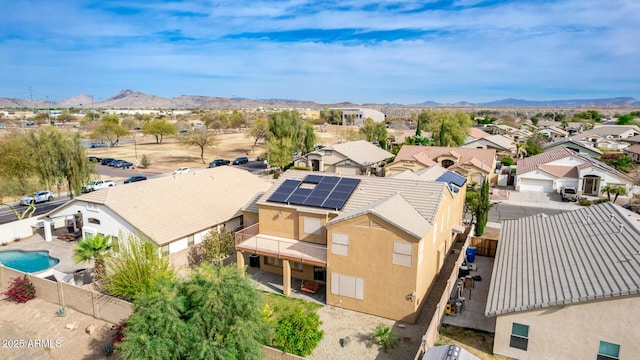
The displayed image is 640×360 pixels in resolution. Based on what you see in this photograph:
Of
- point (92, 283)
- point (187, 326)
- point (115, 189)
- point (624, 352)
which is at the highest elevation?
point (115, 189)

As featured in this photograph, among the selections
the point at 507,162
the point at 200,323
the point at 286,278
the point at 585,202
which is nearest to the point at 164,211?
the point at 286,278

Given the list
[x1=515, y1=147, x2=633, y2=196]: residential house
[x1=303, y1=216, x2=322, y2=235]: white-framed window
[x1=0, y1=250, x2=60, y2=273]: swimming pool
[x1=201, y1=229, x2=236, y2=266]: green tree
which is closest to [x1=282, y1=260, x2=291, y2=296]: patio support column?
[x1=303, y1=216, x2=322, y2=235]: white-framed window

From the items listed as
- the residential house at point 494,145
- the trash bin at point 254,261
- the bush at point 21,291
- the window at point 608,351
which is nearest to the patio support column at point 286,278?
the trash bin at point 254,261

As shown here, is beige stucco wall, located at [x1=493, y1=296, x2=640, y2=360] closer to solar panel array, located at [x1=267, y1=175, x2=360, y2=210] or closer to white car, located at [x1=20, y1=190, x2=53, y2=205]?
solar panel array, located at [x1=267, y1=175, x2=360, y2=210]

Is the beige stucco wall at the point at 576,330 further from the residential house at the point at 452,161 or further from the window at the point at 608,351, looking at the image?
the residential house at the point at 452,161

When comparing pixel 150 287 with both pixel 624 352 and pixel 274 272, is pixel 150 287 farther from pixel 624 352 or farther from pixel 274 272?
pixel 624 352

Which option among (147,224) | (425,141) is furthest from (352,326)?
(425,141)
